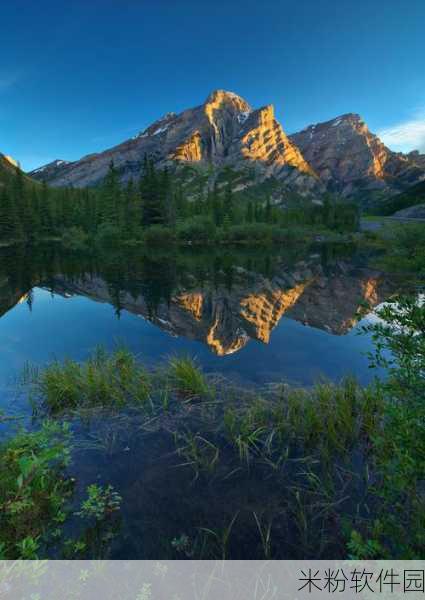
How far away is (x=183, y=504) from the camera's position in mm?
5105

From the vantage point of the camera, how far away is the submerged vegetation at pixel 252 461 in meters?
3.98

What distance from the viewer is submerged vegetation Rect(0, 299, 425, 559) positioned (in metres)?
3.98

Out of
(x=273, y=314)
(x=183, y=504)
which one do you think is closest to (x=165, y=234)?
(x=273, y=314)

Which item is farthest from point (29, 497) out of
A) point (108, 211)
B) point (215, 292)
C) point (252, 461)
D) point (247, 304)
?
point (108, 211)

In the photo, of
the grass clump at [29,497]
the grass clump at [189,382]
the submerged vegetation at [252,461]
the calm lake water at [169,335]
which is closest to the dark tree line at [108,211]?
the calm lake water at [169,335]

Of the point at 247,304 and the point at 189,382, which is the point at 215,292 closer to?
the point at 247,304

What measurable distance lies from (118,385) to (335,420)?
19.7ft

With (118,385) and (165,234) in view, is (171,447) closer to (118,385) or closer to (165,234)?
(118,385)

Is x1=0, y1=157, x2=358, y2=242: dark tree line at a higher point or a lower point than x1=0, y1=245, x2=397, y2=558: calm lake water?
higher

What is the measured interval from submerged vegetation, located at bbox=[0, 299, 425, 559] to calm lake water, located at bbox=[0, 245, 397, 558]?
79mm

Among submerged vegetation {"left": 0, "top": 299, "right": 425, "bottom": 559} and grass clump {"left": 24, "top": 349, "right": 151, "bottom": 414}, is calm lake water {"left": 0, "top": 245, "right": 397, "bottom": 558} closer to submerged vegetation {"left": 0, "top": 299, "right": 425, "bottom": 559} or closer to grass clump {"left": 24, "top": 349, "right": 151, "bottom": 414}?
submerged vegetation {"left": 0, "top": 299, "right": 425, "bottom": 559}

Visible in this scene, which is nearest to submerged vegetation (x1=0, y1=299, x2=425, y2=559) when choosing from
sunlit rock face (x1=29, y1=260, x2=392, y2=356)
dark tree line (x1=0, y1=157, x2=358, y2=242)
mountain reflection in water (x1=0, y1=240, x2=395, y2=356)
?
mountain reflection in water (x1=0, y1=240, x2=395, y2=356)

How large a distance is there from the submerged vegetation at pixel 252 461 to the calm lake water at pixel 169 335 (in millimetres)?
79
